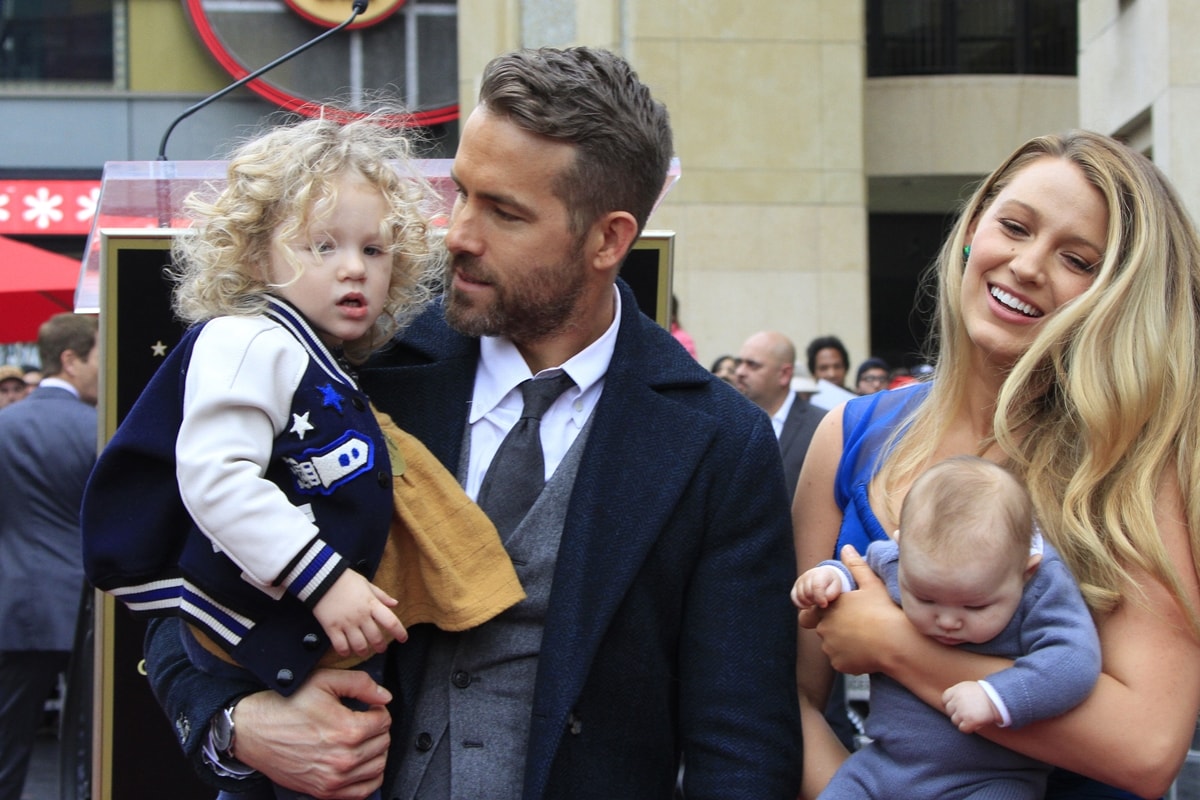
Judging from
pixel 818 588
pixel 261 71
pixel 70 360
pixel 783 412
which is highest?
pixel 261 71

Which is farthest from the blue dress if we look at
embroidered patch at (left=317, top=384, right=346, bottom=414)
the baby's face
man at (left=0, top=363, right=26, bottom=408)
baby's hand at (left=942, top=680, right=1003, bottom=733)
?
man at (left=0, top=363, right=26, bottom=408)

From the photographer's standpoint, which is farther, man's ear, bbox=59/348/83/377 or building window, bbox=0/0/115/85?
building window, bbox=0/0/115/85

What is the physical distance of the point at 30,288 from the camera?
379 inches

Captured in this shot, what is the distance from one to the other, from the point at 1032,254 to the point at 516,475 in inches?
43.6

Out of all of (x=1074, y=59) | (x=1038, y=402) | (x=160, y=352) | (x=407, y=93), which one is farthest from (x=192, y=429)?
(x=1074, y=59)

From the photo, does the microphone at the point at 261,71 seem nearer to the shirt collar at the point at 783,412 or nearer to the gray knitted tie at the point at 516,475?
the gray knitted tie at the point at 516,475

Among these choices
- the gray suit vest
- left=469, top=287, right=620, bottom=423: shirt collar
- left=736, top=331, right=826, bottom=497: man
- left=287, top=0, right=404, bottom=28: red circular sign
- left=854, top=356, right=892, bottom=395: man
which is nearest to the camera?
the gray suit vest

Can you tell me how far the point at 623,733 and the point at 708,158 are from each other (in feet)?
45.3

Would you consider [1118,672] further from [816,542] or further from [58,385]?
[58,385]

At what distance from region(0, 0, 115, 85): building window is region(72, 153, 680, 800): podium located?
16628mm

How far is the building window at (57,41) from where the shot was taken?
749 inches

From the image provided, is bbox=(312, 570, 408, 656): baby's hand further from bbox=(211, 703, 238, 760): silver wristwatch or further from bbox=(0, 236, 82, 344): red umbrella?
bbox=(0, 236, 82, 344): red umbrella

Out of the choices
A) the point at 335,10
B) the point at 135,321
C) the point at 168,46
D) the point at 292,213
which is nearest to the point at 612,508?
the point at 292,213

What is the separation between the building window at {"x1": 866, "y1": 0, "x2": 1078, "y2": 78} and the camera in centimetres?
1992
